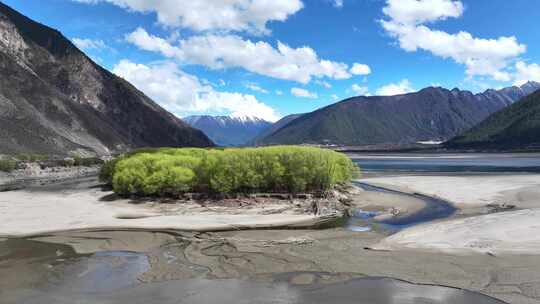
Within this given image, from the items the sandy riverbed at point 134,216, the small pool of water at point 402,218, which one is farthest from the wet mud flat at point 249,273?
the small pool of water at point 402,218

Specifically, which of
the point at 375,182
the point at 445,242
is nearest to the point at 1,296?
the point at 445,242

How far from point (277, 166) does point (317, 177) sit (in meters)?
6.74

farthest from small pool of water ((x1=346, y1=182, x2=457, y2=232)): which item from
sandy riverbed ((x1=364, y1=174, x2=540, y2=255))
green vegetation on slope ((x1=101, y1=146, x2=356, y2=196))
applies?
green vegetation on slope ((x1=101, y1=146, x2=356, y2=196))

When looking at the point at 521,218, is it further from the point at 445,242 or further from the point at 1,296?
the point at 1,296

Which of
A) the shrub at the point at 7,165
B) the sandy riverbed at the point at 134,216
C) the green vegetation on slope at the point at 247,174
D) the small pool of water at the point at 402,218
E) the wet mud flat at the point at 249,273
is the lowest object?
the small pool of water at the point at 402,218

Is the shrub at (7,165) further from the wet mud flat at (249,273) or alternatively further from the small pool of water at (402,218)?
the small pool of water at (402,218)

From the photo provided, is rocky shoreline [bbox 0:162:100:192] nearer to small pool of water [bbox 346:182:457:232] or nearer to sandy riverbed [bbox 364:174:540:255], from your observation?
small pool of water [bbox 346:182:457:232]

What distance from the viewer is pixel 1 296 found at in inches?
1069

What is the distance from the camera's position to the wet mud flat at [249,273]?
86.5 ft

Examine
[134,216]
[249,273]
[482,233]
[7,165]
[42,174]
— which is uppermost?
[7,165]

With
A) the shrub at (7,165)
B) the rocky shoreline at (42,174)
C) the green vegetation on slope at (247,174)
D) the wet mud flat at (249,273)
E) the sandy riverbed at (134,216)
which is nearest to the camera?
the wet mud flat at (249,273)

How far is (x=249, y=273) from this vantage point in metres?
31.2

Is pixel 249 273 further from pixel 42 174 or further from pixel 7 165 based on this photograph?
pixel 42 174

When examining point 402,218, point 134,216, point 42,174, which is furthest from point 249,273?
point 42,174
